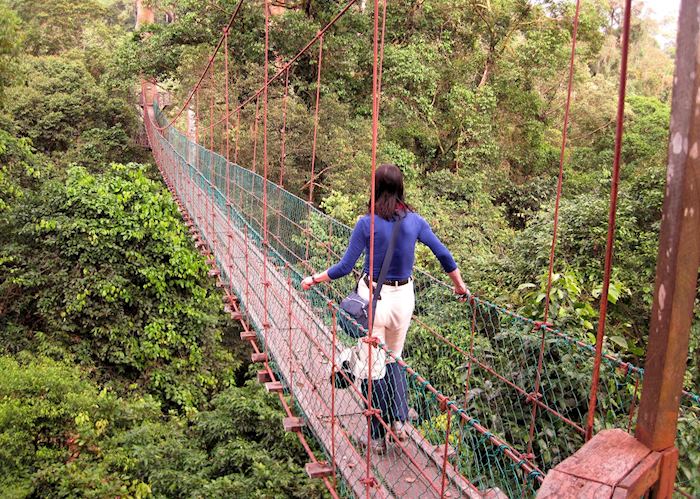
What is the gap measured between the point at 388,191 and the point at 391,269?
0.18 metres

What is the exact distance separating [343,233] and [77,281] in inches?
88.2

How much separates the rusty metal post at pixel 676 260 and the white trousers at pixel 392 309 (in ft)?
3.12

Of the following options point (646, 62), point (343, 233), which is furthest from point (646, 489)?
point (646, 62)

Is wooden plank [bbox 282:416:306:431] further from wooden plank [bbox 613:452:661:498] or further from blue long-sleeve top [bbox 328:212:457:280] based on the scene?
wooden plank [bbox 613:452:661:498]

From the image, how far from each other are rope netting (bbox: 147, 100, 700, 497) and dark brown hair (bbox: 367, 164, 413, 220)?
0.26 meters

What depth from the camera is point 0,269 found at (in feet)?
17.3

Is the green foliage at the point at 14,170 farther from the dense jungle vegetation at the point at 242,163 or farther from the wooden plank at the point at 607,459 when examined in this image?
the wooden plank at the point at 607,459

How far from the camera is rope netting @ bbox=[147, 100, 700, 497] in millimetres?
1395

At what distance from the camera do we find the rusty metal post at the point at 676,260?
0.42 m

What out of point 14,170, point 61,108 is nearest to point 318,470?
point 14,170

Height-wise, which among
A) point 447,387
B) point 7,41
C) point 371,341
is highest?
point 7,41

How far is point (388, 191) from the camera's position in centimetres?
136

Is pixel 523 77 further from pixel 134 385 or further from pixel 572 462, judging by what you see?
pixel 572 462

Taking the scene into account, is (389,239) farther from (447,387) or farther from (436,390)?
(447,387)
